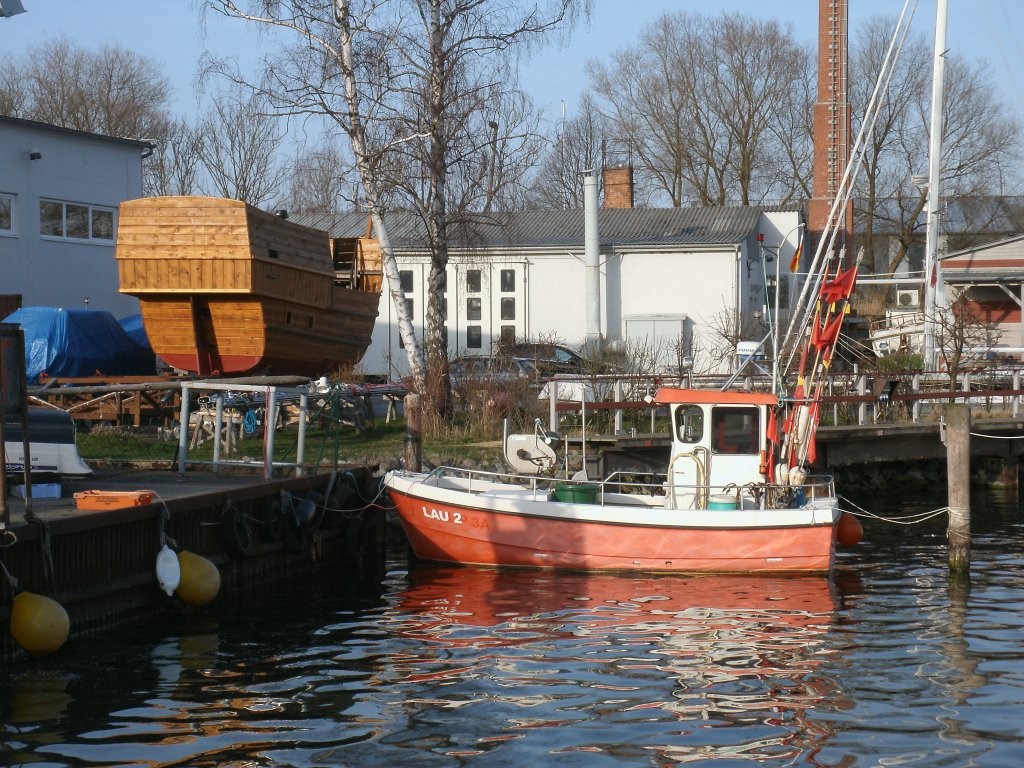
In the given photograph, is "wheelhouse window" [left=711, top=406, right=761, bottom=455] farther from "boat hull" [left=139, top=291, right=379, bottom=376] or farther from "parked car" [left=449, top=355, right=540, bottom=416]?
"boat hull" [left=139, top=291, right=379, bottom=376]

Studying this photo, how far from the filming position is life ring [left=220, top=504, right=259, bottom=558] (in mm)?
14195

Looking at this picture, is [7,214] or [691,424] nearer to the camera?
[691,424]

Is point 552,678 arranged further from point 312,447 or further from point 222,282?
point 222,282

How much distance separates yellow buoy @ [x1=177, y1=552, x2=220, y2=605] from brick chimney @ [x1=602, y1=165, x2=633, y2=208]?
3986 centimetres

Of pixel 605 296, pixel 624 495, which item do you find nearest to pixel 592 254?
pixel 605 296

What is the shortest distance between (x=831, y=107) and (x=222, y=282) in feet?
113

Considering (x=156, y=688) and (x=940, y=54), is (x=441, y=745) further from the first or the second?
(x=940, y=54)

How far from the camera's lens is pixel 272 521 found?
49.7 ft

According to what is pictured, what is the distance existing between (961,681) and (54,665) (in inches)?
303

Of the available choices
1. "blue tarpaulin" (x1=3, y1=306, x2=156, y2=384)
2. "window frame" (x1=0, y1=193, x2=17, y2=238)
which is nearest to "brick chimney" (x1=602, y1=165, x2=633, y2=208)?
"window frame" (x1=0, y1=193, x2=17, y2=238)

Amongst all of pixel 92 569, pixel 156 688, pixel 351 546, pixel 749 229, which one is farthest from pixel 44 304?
pixel 749 229

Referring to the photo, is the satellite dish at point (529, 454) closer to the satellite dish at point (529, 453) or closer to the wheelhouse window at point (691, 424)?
the satellite dish at point (529, 453)

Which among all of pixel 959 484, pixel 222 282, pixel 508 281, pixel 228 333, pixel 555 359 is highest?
pixel 508 281

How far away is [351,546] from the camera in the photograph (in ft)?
55.3
